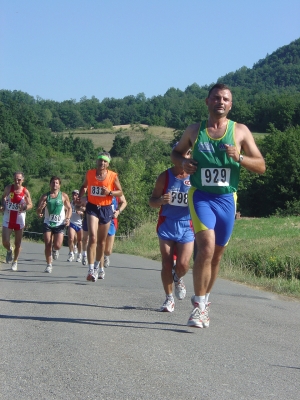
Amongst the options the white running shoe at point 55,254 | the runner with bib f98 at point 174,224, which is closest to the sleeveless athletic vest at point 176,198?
the runner with bib f98 at point 174,224

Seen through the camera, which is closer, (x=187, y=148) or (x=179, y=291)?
(x=187, y=148)

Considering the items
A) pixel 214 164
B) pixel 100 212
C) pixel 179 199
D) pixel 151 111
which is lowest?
pixel 100 212

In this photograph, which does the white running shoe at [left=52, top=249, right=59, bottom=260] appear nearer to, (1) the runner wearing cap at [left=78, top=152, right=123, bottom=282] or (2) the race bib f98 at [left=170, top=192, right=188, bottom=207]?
(1) the runner wearing cap at [left=78, top=152, right=123, bottom=282]

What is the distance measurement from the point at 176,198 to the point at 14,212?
23.2 feet

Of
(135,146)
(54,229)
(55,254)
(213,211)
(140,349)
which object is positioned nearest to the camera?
(140,349)

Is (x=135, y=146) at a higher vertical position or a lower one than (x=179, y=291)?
higher

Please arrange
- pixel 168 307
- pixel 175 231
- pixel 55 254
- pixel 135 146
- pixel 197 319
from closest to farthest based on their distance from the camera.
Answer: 1. pixel 197 319
2. pixel 168 307
3. pixel 175 231
4. pixel 55 254
5. pixel 135 146

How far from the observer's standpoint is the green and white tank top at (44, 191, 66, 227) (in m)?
14.5

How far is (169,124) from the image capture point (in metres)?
162

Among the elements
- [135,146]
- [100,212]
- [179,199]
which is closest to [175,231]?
[179,199]

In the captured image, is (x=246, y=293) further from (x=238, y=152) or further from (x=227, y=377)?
(x=227, y=377)

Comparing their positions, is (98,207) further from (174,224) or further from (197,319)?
(197,319)

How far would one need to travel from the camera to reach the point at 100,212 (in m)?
11.3

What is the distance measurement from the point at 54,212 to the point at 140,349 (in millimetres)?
9220
